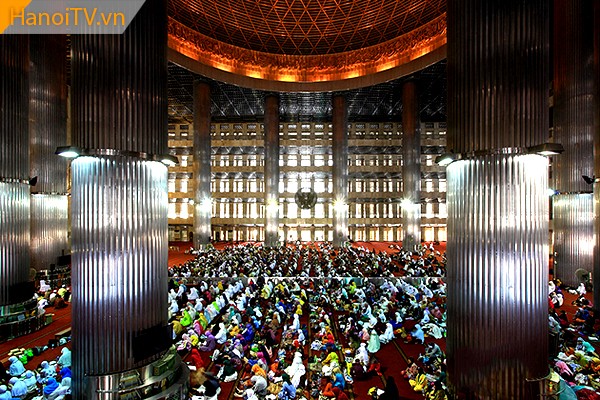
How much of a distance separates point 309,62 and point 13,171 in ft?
79.0

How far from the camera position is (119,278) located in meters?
5.34

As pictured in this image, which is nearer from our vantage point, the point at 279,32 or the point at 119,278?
the point at 119,278

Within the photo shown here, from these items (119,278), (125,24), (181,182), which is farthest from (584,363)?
(181,182)

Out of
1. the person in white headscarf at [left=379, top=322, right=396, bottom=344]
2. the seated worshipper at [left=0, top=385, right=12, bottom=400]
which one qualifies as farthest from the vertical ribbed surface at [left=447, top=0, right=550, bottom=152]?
the seated worshipper at [left=0, top=385, right=12, bottom=400]

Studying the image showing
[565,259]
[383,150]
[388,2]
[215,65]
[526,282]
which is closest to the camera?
[526,282]

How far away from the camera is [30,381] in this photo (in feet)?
19.5

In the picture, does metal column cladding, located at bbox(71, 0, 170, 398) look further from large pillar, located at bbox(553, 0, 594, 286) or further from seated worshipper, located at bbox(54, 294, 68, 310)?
large pillar, located at bbox(553, 0, 594, 286)

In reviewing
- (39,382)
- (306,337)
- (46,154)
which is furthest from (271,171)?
(39,382)

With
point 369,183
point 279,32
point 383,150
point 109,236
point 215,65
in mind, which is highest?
point 279,32

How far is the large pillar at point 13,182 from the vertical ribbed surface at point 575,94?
19.1 metres

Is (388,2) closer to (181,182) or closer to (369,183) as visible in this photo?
(369,183)

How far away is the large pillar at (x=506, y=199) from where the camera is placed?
5.14 metres

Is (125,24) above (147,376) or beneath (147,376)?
above

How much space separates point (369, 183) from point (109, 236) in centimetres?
3239
